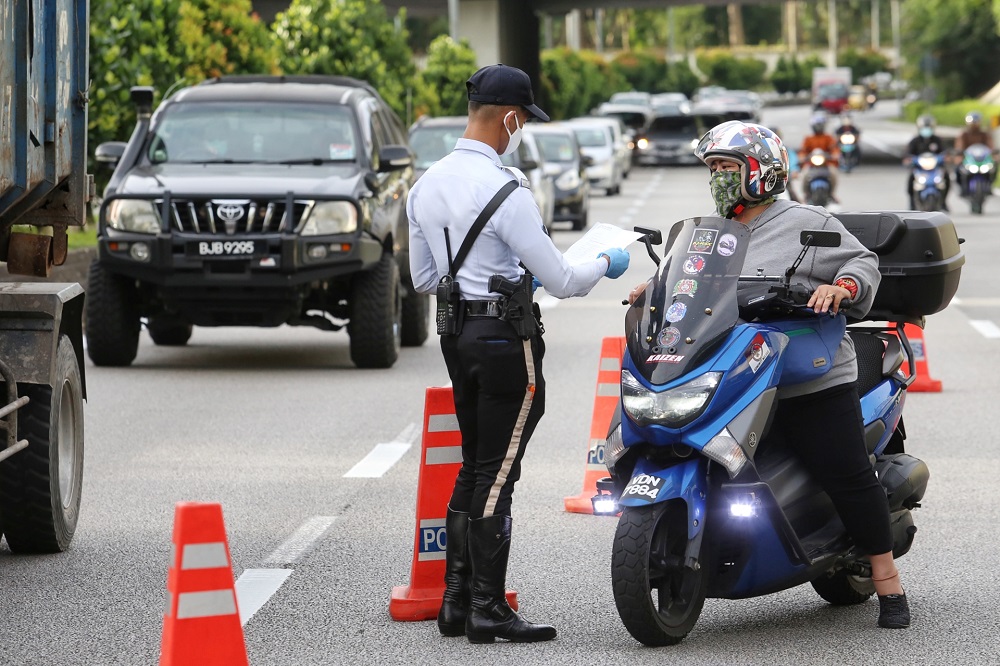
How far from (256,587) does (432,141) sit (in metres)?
17.7

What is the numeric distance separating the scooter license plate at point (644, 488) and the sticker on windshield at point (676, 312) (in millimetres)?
489

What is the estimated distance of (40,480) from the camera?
24.1ft

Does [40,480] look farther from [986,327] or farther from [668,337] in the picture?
[986,327]

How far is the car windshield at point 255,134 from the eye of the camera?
1434cm

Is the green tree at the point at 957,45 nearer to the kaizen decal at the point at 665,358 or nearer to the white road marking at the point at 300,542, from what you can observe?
the white road marking at the point at 300,542

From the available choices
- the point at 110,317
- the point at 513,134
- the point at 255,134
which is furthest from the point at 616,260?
the point at 255,134

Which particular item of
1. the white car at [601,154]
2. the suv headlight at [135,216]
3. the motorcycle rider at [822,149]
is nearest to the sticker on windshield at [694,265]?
the suv headlight at [135,216]

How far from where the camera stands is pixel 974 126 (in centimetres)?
3281

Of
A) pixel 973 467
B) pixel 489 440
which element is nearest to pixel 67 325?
pixel 489 440

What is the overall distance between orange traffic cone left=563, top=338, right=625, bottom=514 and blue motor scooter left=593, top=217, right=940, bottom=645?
2350mm

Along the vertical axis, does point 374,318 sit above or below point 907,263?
below

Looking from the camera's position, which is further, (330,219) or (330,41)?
(330,41)

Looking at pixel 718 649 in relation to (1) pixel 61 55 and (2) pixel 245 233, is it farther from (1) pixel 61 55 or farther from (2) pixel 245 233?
(2) pixel 245 233

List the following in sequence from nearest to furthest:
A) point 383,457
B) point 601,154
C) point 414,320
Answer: point 383,457 → point 414,320 → point 601,154
